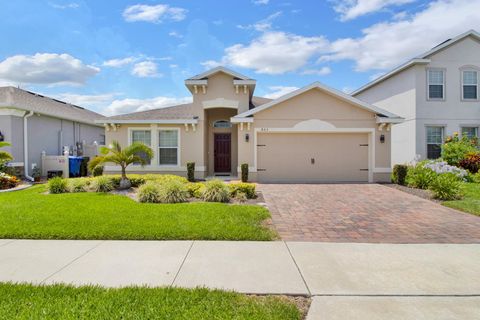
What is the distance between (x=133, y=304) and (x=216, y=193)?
6.21 meters

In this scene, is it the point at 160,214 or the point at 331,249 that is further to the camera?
the point at 160,214

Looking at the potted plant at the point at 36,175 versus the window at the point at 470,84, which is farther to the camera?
the window at the point at 470,84

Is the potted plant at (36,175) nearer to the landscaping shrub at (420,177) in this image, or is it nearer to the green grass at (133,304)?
the green grass at (133,304)

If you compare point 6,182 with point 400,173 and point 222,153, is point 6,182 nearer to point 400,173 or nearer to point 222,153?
point 222,153

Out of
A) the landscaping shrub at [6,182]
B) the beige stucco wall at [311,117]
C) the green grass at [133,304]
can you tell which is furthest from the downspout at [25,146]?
the green grass at [133,304]

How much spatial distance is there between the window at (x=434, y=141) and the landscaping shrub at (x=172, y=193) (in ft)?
47.7

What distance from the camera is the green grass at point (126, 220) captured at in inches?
232

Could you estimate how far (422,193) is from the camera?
11.1m

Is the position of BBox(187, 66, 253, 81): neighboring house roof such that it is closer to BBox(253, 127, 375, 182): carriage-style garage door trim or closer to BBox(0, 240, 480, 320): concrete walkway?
BBox(253, 127, 375, 182): carriage-style garage door trim

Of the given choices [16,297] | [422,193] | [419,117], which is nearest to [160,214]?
[16,297]

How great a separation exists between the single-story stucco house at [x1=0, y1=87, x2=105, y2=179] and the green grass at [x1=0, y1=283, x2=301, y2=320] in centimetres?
1417

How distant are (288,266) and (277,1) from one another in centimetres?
1016

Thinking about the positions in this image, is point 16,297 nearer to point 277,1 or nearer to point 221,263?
point 221,263

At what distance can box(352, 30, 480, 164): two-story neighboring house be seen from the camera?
1625 cm
